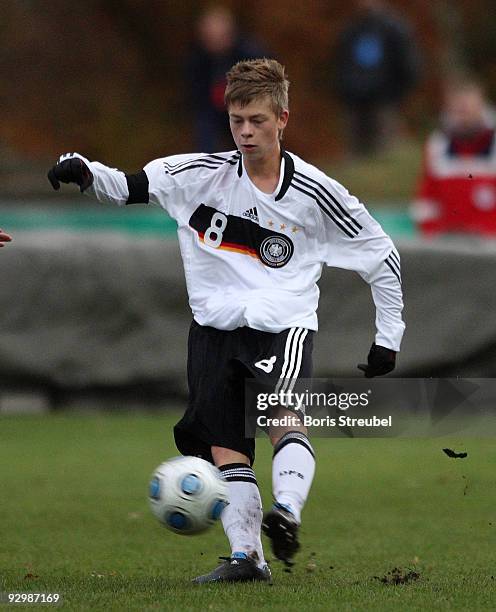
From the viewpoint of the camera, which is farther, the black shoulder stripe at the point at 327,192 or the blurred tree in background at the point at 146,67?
the blurred tree in background at the point at 146,67

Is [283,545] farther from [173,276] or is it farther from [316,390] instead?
[173,276]

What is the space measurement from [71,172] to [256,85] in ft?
2.29

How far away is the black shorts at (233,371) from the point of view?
5539 mm

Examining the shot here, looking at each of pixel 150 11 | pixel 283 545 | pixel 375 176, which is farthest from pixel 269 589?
pixel 150 11

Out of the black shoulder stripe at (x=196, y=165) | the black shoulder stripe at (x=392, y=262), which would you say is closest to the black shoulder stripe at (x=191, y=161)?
the black shoulder stripe at (x=196, y=165)

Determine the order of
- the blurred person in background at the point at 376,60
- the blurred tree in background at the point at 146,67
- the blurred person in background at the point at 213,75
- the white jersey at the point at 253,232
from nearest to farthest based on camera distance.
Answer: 1. the white jersey at the point at 253,232
2. the blurred person in background at the point at 213,75
3. the blurred person in background at the point at 376,60
4. the blurred tree in background at the point at 146,67

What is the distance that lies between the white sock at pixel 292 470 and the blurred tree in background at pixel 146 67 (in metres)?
19.2

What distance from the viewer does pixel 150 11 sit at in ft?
92.4

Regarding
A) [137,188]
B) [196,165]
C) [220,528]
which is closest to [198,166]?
[196,165]

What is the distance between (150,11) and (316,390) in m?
23.1

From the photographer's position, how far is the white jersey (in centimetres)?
560

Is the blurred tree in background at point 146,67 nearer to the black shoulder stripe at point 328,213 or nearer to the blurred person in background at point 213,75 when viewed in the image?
the blurred person in background at point 213,75

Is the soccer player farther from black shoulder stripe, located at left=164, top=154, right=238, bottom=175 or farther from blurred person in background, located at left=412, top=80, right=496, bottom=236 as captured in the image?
blurred person in background, located at left=412, top=80, right=496, bottom=236

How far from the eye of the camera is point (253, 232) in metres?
5.61
